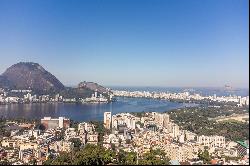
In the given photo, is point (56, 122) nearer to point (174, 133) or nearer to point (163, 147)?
point (174, 133)

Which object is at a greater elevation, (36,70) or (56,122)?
(36,70)

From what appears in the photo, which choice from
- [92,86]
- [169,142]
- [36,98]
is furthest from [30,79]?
[169,142]

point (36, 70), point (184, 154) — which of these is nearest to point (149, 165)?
point (184, 154)

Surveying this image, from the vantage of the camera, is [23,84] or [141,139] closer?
[141,139]

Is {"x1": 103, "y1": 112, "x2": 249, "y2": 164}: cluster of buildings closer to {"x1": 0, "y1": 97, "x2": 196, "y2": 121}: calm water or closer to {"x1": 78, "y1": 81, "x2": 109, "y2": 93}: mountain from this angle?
{"x1": 0, "y1": 97, "x2": 196, "y2": 121}: calm water

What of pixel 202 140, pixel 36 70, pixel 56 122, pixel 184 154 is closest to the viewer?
pixel 184 154

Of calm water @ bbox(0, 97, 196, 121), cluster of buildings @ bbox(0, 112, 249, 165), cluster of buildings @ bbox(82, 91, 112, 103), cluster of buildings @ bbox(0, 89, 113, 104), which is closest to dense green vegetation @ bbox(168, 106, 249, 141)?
cluster of buildings @ bbox(0, 112, 249, 165)

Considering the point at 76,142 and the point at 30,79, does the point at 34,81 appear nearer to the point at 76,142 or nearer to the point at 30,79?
the point at 30,79
